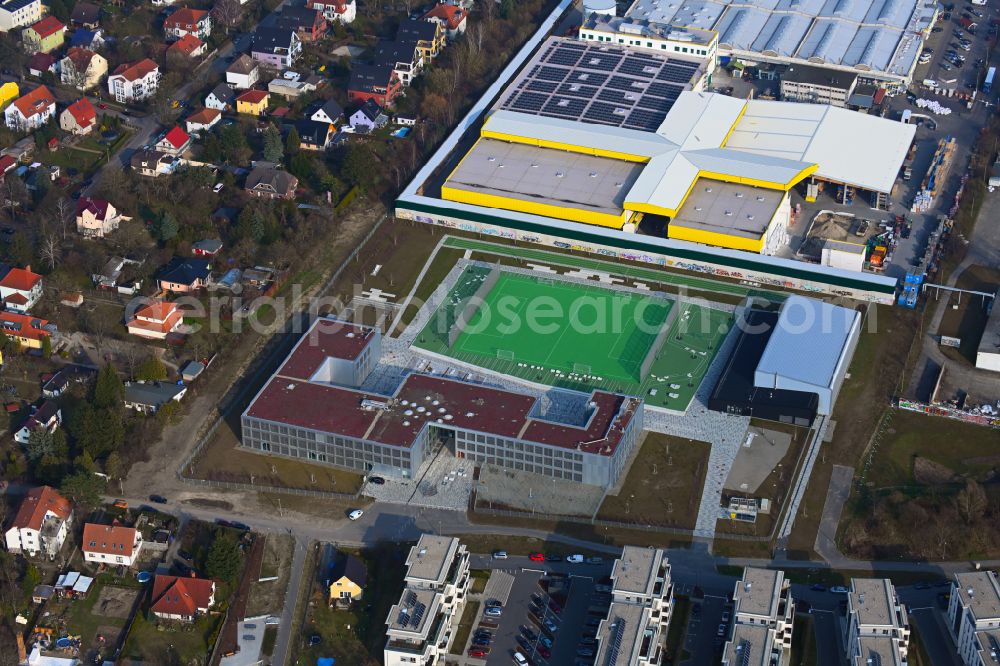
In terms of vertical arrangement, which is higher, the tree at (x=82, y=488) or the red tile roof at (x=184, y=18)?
the red tile roof at (x=184, y=18)

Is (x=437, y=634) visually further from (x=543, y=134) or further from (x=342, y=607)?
(x=543, y=134)

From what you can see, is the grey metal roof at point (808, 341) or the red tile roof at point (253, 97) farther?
the red tile roof at point (253, 97)

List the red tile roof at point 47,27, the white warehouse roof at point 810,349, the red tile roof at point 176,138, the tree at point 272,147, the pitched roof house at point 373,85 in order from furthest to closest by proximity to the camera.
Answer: the red tile roof at point 47,27 → the pitched roof house at point 373,85 → the red tile roof at point 176,138 → the tree at point 272,147 → the white warehouse roof at point 810,349

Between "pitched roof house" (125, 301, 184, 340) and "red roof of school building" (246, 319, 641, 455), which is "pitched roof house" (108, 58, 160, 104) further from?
"red roof of school building" (246, 319, 641, 455)

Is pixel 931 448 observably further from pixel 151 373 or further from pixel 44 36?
pixel 44 36

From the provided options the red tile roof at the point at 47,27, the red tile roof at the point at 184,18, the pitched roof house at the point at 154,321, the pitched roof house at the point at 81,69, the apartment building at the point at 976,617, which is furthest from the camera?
the red tile roof at the point at 184,18

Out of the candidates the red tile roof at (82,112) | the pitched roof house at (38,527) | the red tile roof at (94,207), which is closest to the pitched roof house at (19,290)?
the red tile roof at (94,207)

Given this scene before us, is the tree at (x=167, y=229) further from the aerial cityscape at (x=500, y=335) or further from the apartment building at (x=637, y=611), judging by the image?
the apartment building at (x=637, y=611)
